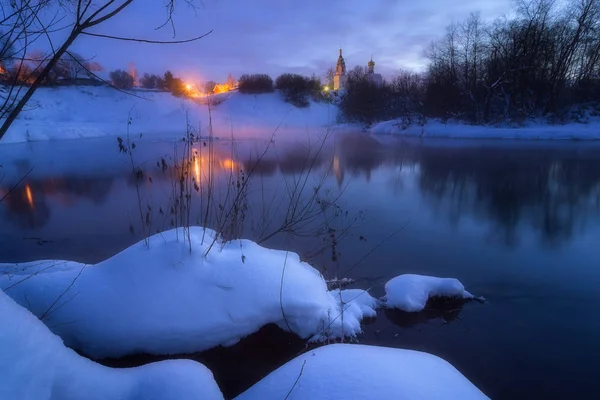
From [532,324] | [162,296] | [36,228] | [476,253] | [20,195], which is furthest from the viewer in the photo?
[20,195]

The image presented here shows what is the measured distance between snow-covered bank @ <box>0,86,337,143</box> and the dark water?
14.2 m

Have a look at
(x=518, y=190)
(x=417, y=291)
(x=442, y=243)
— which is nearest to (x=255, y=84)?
(x=518, y=190)

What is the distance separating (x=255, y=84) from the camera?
42656 mm

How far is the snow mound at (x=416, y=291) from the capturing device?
3510mm

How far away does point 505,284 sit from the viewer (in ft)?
13.2

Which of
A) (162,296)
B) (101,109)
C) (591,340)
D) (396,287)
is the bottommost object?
(591,340)

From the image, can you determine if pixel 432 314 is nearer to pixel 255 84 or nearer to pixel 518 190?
pixel 518 190

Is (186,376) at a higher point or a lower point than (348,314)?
higher

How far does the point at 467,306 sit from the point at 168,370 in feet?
9.38

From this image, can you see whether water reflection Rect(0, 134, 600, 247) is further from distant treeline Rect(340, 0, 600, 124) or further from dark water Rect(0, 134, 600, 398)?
distant treeline Rect(340, 0, 600, 124)

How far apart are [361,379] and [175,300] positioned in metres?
1.51

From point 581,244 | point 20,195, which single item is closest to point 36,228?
point 20,195

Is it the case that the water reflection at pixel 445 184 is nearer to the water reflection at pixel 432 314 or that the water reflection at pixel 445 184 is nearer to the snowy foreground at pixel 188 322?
the snowy foreground at pixel 188 322

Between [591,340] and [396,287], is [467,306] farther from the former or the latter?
[591,340]
